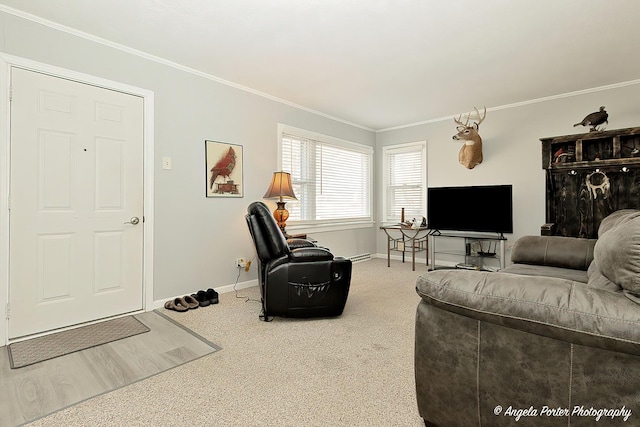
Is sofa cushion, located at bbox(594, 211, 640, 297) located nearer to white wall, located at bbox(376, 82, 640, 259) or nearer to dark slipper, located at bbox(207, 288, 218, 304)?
dark slipper, located at bbox(207, 288, 218, 304)

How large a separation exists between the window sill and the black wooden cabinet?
2.76m

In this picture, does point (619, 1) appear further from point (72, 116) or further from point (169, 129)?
point (72, 116)

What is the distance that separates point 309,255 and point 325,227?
2.30 metres

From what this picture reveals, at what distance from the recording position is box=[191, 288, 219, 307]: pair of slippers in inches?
129

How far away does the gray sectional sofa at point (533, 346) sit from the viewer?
963 millimetres

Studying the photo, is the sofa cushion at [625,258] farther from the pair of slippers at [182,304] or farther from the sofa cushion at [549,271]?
the pair of slippers at [182,304]

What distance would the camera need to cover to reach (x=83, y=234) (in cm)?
275

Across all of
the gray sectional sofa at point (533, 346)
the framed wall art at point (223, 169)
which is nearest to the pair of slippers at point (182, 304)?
the framed wall art at point (223, 169)

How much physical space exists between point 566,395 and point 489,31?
270 centimetres

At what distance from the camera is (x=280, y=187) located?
3.90 metres

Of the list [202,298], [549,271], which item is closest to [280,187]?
[202,298]

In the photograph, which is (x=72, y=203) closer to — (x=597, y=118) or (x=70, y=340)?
(x=70, y=340)

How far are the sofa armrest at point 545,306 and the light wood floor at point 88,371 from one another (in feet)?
5.89

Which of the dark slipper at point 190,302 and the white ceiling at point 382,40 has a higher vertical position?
the white ceiling at point 382,40
